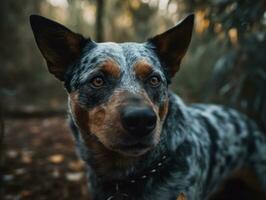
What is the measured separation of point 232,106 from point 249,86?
439 mm

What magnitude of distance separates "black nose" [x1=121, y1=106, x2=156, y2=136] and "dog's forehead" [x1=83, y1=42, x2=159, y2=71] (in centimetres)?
54

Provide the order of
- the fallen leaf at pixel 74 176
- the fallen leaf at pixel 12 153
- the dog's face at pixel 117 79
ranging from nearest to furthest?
1. the dog's face at pixel 117 79
2. the fallen leaf at pixel 74 176
3. the fallen leaf at pixel 12 153

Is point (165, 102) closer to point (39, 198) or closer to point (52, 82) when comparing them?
point (39, 198)

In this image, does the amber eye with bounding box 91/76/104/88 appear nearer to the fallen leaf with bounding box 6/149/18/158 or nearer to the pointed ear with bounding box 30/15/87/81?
the pointed ear with bounding box 30/15/87/81

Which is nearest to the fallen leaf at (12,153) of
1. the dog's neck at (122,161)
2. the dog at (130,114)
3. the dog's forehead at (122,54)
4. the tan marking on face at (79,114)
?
the dog at (130,114)

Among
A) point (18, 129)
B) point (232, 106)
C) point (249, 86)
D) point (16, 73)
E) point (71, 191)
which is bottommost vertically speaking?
point (16, 73)

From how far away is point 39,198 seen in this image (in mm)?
5000

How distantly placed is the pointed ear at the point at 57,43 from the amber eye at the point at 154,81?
70cm

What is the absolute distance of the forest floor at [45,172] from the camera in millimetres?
5156

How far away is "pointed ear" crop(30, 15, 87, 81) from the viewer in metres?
3.45

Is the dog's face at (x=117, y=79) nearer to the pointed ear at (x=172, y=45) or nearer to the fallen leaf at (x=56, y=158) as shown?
the pointed ear at (x=172, y=45)

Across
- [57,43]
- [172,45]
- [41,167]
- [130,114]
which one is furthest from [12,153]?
[130,114]

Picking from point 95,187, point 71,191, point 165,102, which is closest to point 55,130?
point 71,191

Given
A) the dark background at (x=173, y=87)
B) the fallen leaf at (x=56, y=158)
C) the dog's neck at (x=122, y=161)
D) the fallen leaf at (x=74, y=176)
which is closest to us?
the dog's neck at (x=122, y=161)
